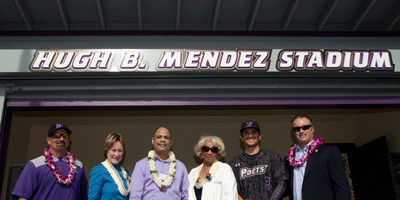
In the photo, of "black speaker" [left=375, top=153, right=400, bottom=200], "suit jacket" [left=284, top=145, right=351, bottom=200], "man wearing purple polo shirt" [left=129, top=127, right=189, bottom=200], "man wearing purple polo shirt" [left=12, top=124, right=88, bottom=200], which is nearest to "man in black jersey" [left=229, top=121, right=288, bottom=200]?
"suit jacket" [left=284, top=145, right=351, bottom=200]

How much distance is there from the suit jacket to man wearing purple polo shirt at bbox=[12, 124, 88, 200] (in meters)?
2.83

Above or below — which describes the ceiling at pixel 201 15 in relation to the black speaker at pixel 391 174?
above

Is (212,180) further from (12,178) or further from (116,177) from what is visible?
(12,178)

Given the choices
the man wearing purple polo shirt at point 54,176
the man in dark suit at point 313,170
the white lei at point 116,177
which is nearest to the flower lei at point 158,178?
the white lei at point 116,177

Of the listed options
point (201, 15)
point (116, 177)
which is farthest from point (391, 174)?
point (116, 177)

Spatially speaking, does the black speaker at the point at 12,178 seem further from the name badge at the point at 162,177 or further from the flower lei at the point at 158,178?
the name badge at the point at 162,177

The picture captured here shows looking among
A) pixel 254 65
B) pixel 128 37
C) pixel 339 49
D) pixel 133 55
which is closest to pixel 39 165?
pixel 133 55

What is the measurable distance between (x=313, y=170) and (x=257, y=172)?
673mm

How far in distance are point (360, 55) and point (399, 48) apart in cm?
88

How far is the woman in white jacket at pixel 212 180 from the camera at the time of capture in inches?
161

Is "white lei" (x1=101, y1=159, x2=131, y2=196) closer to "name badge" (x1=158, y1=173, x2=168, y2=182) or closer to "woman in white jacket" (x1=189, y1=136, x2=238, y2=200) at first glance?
"name badge" (x1=158, y1=173, x2=168, y2=182)

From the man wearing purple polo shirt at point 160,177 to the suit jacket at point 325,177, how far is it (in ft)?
4.99

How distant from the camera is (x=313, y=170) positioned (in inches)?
155

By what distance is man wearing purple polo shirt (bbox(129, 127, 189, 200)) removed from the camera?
4055 millimetres
